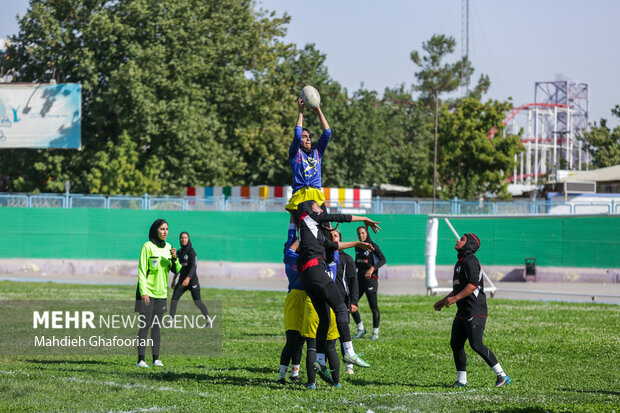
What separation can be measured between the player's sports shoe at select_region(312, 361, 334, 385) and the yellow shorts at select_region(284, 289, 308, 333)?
2.00 feet

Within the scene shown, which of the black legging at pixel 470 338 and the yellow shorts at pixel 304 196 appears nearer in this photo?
the black legging at pixel 470 338

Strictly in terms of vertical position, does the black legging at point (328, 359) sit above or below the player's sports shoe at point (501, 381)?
above

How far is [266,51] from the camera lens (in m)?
53.8

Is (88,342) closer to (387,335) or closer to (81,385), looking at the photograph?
(81,385)

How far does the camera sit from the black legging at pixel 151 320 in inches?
455

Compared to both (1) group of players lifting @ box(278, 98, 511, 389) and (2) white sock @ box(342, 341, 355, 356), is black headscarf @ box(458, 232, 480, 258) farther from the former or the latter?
(2) white sock @ box(342, 341, 355, 356)

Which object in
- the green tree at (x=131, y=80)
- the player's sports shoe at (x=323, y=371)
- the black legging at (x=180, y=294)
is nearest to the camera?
the player's sports shoe at (x=323, y=371)

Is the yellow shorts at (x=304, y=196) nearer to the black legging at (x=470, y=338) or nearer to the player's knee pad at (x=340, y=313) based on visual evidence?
the player's knee pad at (x=340, y=313)

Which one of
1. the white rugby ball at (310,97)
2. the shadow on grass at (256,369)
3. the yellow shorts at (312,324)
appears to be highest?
the white rugby ball at (310,97)

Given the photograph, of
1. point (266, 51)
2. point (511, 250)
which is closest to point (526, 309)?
point (511, 250)

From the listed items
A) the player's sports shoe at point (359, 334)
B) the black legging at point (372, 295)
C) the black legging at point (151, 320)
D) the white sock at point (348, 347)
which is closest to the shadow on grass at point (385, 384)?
the white sock at point (348, 347)

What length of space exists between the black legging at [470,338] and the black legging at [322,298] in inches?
61.8

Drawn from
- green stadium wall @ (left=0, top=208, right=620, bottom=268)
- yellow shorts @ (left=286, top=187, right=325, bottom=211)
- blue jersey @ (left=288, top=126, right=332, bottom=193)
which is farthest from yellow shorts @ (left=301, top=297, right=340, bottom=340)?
green stadium wall @ (left=0, top=208, right=620, bottom=268)

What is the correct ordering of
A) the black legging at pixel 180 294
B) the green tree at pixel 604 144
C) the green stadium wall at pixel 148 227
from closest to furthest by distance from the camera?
the black legging at pixel 180 294
the green stadium wall at pixel 148 227
the green tree at pixel 604 144
